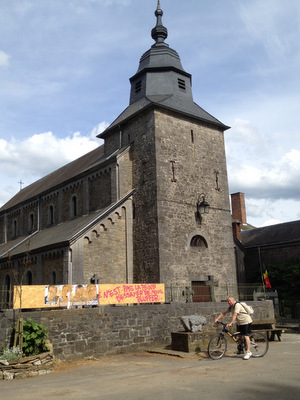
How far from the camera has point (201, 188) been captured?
23.2m

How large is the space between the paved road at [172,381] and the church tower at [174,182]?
887 centimetres

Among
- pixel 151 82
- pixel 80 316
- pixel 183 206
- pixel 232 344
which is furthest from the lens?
pixel 151 82

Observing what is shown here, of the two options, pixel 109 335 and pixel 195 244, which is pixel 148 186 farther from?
pixel 109 335

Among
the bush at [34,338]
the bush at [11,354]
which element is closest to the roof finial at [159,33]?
the bush at [34,338]

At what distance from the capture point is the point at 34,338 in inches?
438

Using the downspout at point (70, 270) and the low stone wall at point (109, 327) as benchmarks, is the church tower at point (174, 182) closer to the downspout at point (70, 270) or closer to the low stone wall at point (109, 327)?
the downspout at point (70, 270)

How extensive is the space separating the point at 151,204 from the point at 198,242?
3.69m

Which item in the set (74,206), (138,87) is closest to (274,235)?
(138,87)

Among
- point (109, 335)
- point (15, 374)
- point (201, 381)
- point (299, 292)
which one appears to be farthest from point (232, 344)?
point (299, 292)

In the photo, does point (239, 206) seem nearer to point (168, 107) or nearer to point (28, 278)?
point (168, 107)

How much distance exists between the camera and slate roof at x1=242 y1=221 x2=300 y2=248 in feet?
99.0

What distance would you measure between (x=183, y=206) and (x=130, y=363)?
445 inches

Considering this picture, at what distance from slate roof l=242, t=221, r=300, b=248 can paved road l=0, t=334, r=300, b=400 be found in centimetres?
1907

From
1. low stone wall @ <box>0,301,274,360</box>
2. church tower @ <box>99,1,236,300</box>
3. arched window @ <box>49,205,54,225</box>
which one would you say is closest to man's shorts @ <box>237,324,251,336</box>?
low stone wall @ <box>0,301,274,360</box>
